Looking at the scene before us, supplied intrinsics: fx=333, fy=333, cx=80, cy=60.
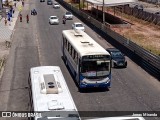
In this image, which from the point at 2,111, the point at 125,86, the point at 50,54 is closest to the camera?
the point at 2,111

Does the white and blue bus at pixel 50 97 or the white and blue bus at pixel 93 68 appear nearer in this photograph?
the white and blue bus at pixel 50 97

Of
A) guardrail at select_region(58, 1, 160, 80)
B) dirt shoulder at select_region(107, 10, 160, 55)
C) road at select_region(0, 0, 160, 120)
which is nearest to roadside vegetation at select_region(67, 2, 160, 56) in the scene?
dirt shoulder at select_region(107, 10, 160, 55)

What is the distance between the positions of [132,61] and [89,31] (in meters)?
20.1

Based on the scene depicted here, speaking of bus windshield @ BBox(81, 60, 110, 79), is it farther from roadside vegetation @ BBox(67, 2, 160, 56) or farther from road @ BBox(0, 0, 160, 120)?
roadside vegetation @ BBox(67, 2, 160, 56)

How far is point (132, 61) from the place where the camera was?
35.5 meters

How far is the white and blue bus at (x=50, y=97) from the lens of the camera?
15.7m

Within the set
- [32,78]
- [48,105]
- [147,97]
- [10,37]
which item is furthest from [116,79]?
[10,37]

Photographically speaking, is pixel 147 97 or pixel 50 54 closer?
pixel 147 97

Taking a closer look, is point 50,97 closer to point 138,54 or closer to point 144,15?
point 138,54

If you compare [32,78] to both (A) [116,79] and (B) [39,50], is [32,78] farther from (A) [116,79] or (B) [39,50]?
(B) [39,50]

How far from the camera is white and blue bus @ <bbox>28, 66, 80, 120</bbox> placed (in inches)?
618

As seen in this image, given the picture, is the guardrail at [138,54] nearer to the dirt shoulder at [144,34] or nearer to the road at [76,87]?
the road at [76,87]

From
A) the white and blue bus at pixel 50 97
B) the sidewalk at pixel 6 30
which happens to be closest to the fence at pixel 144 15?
the sidewalk at pixel 6 30

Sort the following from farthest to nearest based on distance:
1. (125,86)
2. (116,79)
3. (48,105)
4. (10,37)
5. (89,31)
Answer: (89,31)
(10,37)
(116,79)
(125,86)
(48,105)
